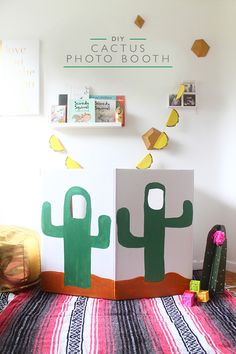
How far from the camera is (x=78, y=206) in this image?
1.77 meters

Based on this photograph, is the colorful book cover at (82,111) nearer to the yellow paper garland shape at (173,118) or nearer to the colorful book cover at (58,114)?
the colorful book cover at (58,114)

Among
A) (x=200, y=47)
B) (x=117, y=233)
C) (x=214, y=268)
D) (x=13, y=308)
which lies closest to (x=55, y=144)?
(x=117, y=233)

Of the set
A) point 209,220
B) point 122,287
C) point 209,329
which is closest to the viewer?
point 209,329

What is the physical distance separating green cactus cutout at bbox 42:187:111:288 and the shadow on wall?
31.8 inches

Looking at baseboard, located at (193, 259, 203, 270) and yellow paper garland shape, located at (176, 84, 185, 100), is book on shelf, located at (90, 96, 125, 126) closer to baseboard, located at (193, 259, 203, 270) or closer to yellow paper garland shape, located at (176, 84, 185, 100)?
yellow paper garland shape, located at (176, 84, 185, 100)

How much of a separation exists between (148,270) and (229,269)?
2.55 ft

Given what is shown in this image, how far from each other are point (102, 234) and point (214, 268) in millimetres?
649

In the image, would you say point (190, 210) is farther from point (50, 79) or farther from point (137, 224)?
point (50, 79)

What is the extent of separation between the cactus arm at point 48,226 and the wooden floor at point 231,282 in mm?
1037

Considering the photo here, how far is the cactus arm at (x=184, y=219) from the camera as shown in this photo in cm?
176

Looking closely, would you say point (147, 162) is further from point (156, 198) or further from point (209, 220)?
point (209, 220)

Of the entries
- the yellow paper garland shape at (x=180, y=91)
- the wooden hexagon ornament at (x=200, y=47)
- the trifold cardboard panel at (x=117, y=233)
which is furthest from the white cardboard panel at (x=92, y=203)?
the wooden hexagon ornament at (x=200, y=47)

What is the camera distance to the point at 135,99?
2188 mm

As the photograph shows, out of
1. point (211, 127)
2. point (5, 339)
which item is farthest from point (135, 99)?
point (5, 339)
